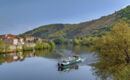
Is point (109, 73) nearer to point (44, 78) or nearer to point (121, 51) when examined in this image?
point (121, 51)

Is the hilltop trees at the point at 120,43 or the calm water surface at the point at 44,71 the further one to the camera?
the calm water surface at the point at 44,71

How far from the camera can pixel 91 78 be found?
39.0 m

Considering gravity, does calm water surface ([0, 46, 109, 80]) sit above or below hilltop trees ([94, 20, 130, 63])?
below

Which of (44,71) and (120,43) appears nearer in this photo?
(120,43)

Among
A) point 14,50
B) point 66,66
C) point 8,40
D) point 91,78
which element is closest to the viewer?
point 91,78

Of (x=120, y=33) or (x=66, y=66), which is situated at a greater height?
(x=120, y=33)

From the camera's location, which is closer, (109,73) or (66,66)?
(109,73)

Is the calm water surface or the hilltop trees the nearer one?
the hilltop trees

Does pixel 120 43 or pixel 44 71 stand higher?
pixel 120 43

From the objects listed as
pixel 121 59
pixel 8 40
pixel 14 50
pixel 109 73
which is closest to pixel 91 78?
pixel 109 73

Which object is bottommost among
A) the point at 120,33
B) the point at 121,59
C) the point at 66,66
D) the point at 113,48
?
the point at 66,66

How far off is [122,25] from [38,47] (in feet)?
373

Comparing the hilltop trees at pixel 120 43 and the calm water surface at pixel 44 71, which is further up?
the hilltop trees at pixel 120 43

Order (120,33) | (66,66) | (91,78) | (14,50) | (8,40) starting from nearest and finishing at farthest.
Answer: (120,33)
(91,78)
(66,66)
(14,50)
(8,40)
